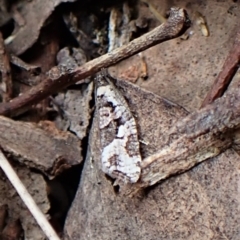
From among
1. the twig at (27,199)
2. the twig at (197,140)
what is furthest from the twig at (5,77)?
the twig at (197,140)

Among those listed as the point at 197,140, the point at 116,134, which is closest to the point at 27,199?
the point at 116,134

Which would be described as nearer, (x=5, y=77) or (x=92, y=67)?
(x=92, y=67)

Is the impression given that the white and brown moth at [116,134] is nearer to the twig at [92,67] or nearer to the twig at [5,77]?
the twig at [92,67]

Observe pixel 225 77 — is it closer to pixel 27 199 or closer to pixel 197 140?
pixel 197 140

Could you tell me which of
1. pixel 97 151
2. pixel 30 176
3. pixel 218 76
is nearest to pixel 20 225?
pixel 30 176

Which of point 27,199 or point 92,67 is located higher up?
point 92,67

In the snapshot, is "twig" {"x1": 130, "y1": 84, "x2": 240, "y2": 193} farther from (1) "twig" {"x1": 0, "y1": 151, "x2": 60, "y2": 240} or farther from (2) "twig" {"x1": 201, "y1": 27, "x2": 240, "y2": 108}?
(1) "twig" {"x1": 0, "y1": 151, "x2": 60, "y2": 240}

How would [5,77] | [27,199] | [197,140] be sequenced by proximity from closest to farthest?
[197,140] < [27,199] < [5,77]
